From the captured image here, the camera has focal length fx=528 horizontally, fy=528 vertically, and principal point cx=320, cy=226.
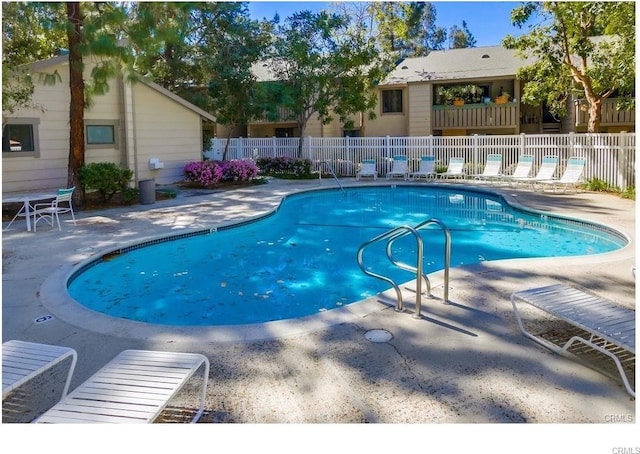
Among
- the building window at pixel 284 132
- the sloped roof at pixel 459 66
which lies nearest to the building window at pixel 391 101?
the sloped roof at pixel 459 66

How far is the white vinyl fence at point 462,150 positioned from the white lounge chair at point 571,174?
22.3 inches

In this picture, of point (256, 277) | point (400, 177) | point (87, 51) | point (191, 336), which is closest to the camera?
point (191, 336)

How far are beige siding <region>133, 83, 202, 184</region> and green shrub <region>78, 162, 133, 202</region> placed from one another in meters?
2.36

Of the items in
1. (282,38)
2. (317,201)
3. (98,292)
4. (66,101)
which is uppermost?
(282,38)

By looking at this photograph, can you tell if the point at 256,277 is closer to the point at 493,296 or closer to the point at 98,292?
the point at 98,292

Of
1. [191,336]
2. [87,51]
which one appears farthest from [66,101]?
[191,336]

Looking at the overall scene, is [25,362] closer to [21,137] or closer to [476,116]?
[21,137]

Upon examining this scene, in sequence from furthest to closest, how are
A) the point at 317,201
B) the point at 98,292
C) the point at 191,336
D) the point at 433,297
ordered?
1. the point at 317,201
2. the point at 98,292
3. the point at 433,297
4. the point at 191,336

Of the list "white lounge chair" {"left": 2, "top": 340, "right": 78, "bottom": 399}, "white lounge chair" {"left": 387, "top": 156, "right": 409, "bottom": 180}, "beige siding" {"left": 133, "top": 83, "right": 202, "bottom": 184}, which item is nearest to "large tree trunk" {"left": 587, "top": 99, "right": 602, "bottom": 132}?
"white lounge chair" {"left": 387, "top": 156, "right": 409, "bottom": 180}

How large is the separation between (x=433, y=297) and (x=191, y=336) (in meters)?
2.38

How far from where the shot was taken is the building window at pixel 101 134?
13.7 meters

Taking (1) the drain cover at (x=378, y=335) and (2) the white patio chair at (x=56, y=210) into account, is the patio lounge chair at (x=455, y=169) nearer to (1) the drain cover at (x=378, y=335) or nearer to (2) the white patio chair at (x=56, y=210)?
(2) the white patio chair at (x=56, y=210)

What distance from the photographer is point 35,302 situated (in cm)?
532

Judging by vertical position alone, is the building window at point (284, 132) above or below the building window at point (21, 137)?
above
